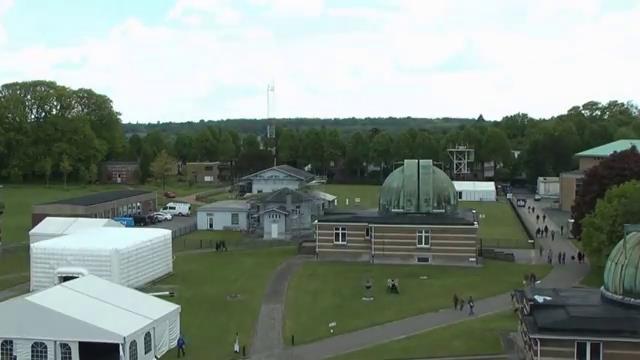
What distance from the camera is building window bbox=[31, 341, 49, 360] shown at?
3159cm

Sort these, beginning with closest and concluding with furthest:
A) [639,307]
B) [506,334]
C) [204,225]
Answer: [639,307], [506,334], [204,225]

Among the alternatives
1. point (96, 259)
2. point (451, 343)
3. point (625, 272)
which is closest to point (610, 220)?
point (625, 272)

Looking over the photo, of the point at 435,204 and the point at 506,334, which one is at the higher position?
the point at 435,204

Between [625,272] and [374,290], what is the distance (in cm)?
1816

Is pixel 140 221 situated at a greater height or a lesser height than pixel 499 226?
greater

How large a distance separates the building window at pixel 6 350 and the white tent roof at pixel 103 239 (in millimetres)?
14137

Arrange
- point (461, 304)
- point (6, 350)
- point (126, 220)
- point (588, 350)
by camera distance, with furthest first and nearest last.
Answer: point (126, 220), point (461, 304), point (6, 350), point (588, 350)

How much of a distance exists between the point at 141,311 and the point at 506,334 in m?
17.4

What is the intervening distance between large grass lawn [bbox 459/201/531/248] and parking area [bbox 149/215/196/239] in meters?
28.5

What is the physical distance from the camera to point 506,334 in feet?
119

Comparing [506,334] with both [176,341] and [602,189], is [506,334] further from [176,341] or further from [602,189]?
[602,189]

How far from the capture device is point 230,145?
143 m

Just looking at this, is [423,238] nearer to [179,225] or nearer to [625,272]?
[625,272]

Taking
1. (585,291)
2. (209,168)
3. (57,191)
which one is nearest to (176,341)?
(585,291)
